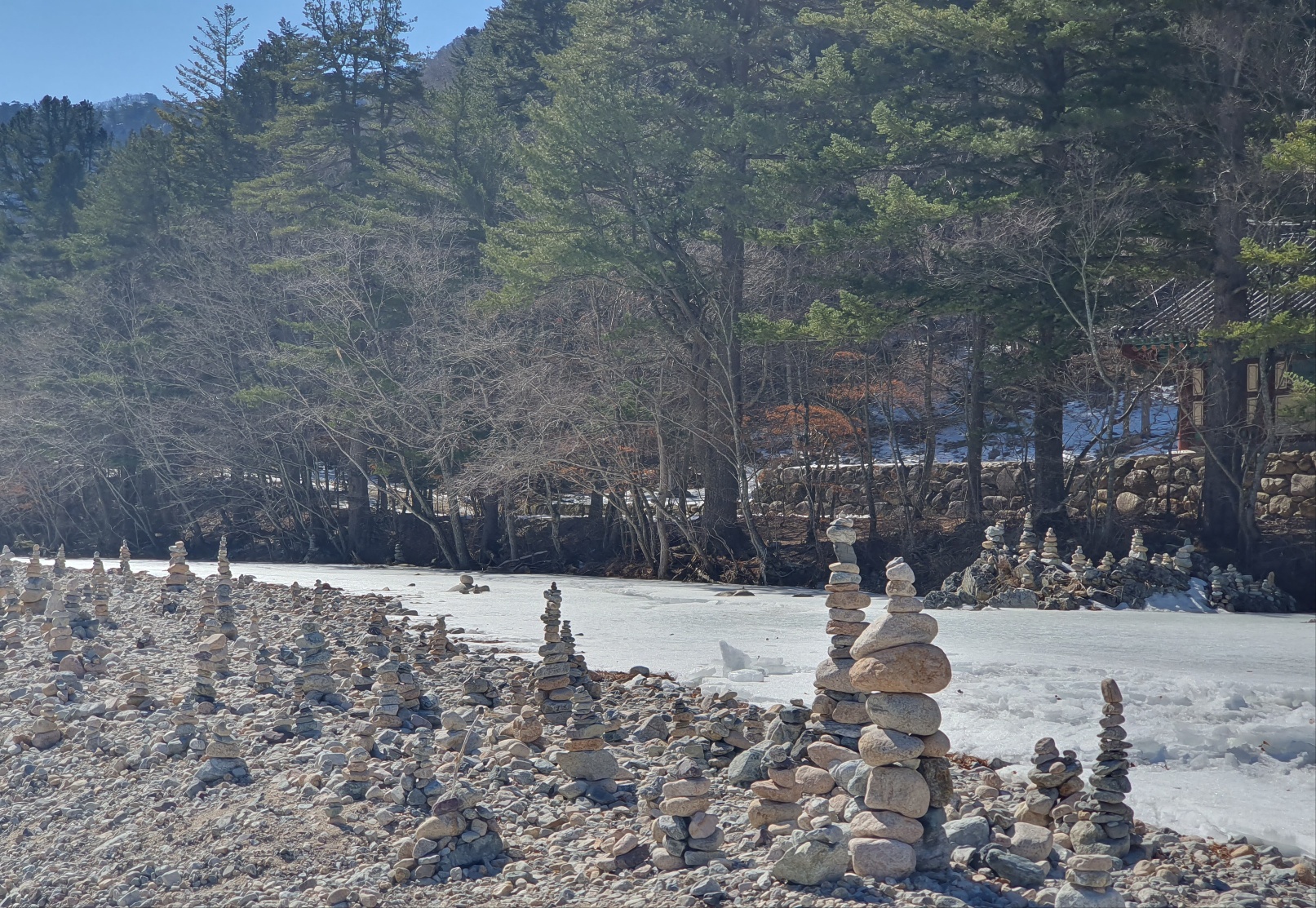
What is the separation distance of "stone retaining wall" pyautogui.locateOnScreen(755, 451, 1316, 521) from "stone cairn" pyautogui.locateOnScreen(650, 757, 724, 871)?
6.48 metres

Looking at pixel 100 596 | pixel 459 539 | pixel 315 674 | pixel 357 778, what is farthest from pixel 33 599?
pixel 357 778

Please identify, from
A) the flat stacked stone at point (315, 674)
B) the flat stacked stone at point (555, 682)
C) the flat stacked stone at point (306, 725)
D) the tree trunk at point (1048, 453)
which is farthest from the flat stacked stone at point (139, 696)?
the tree trunk at point (1048, 453)

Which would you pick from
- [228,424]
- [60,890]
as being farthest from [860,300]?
[228,424]

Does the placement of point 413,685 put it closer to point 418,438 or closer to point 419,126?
point 418,438

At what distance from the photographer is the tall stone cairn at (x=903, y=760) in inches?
157

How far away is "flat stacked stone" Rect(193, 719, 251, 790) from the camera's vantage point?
6.20m

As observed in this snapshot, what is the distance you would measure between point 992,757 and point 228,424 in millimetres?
21562

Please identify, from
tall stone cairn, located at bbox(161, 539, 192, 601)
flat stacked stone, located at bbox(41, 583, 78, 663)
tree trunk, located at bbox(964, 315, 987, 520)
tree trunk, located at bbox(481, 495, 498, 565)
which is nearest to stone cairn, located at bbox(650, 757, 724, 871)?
flat stacked stone, located at bbox(41, 583, 78, 663)

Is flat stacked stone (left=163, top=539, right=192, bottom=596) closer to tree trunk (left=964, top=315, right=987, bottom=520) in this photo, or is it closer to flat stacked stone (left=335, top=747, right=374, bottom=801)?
flat stacked stone (left=335, top=747, right=374, bottom=801)

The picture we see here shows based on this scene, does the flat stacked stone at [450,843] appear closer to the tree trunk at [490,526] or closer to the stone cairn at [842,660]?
the stone cairn at [842,660]

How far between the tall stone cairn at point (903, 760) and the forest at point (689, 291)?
632cm

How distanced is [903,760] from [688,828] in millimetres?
1000

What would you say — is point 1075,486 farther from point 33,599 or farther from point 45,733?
point 33,599

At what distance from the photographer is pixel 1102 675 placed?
6.67m
